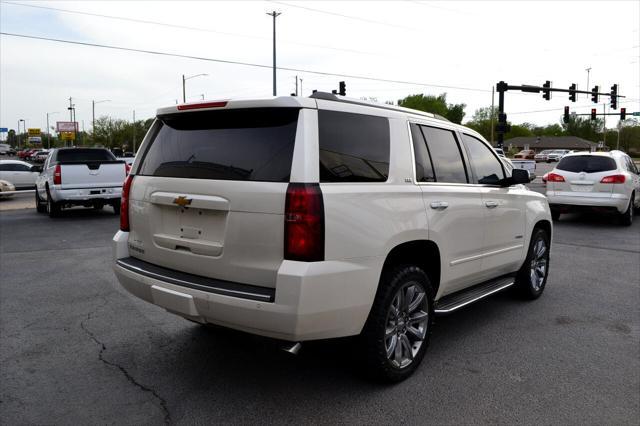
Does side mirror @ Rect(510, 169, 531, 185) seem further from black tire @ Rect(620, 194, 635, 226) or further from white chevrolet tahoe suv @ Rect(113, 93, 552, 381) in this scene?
black tire @ Rect(620, 194, 635, 226)

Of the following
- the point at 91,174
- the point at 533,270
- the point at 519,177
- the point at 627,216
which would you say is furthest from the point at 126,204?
the point at 627,216

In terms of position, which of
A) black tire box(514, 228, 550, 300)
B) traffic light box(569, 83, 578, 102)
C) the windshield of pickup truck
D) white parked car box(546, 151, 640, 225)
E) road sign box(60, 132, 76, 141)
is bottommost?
black tire box(514, 228, 550, 300)

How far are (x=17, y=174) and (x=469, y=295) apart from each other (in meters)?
23.8

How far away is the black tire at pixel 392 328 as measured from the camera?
3.46 meters

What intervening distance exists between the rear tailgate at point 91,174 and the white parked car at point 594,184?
10.5m

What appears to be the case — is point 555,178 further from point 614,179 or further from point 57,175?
point 57,175

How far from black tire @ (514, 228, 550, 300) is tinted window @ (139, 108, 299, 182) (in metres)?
3.59

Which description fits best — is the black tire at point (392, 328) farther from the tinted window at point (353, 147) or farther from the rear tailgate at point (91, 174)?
the rear tailgate at point (91, 174)

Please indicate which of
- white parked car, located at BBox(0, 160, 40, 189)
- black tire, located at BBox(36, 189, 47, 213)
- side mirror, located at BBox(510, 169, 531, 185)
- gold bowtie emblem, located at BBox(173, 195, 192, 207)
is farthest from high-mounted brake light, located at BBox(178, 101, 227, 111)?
white parked car, located at BBox(0, 160, 40, 189)

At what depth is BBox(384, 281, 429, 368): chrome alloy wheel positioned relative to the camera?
12.0ft

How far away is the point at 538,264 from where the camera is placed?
19.7ft

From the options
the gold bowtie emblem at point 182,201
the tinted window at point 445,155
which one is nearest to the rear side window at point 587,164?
the tinted window at point 445,155

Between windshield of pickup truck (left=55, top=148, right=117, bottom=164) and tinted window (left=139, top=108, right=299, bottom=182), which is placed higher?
windshield of pickup truck (left=55, top=148, right=117, bottom=164)

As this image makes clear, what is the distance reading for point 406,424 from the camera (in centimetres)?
316
